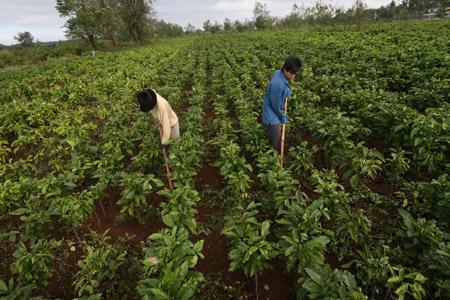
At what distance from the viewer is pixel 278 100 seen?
3879 millimetres

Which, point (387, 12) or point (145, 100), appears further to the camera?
point (387, 12)

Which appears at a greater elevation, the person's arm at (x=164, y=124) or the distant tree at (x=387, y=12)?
the distant tree at (x=387, y=12)

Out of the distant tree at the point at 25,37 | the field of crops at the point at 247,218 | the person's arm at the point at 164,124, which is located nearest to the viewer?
the field of crops at the point at 247,218

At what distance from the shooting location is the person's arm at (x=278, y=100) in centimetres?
382

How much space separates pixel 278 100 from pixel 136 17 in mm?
38218

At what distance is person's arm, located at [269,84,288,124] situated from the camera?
3.82 metres

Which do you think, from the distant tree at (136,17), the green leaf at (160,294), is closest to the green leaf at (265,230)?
the green leaf at (160,294)

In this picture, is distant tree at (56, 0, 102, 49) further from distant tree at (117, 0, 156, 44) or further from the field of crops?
the field of crops

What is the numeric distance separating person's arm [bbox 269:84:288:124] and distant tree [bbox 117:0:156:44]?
37833 millimetres

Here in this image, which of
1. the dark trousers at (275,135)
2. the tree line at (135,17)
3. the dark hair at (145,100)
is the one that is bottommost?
the dark trousers at (275,135)

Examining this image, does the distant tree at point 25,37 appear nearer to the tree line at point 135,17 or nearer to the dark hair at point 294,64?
the tree line at point 135,17

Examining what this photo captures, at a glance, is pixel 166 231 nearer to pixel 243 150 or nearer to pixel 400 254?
pixel 400 254

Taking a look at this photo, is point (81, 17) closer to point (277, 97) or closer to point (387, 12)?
point (277, 97)

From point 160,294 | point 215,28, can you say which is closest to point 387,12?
point 215,28
